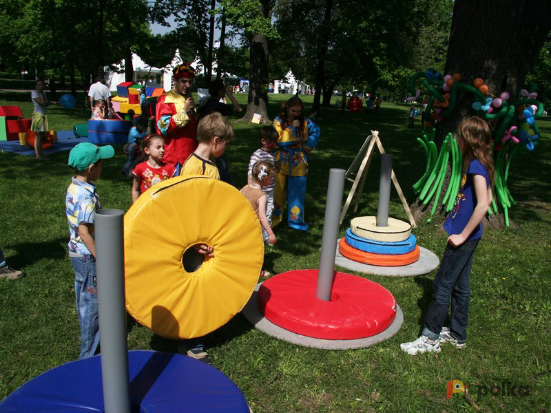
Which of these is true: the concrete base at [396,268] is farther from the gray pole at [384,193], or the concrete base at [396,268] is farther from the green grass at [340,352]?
the gray pole at [384,193]

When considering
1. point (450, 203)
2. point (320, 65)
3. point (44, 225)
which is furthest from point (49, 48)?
point (450, 203)

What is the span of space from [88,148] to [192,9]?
26.0 meters

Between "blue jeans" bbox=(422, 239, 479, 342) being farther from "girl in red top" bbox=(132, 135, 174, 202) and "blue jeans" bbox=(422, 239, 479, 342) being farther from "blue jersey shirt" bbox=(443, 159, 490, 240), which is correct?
"girl in red top" bbox=(132, 135, 174, 202)

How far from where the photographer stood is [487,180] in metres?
3.61

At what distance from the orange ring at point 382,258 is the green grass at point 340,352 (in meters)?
0.36

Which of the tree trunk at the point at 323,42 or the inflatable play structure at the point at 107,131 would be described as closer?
the inflatable play structure at the point at 107,131

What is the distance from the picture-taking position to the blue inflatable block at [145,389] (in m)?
2.56

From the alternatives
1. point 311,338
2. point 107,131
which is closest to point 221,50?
point 107,131

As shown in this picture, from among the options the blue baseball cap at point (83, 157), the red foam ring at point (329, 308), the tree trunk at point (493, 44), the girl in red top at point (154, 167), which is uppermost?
the tree trunk at point (493, 44)

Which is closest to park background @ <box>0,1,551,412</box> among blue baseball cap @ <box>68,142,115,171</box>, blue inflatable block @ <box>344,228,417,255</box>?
blue inflatable block @ <box>344,228,417,255</box>

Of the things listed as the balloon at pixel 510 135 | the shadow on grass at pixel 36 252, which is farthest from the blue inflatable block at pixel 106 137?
the balloon at pixel 510 135

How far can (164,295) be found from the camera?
3354 mm

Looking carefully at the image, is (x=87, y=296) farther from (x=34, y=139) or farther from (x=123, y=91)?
(x=123, y=91)

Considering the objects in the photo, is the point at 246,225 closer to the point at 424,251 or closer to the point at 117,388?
the point at 117,388
